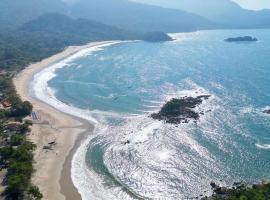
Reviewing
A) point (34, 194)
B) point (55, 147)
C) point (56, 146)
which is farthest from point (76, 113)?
point (34, 194)

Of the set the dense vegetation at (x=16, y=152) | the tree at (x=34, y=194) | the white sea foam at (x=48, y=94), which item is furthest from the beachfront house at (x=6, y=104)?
the tree at (x=34, y=194)

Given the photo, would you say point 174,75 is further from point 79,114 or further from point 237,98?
point 79,114

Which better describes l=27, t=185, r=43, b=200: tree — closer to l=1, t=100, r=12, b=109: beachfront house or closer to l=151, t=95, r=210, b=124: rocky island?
l=151, t=95, r=210, b=124: rocky island

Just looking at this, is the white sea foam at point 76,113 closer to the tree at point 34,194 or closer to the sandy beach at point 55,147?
the sandy beach at point 55,147

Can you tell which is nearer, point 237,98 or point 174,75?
point 237,98

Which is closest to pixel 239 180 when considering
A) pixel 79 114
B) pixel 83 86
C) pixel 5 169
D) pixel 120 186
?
pixel 120 186
